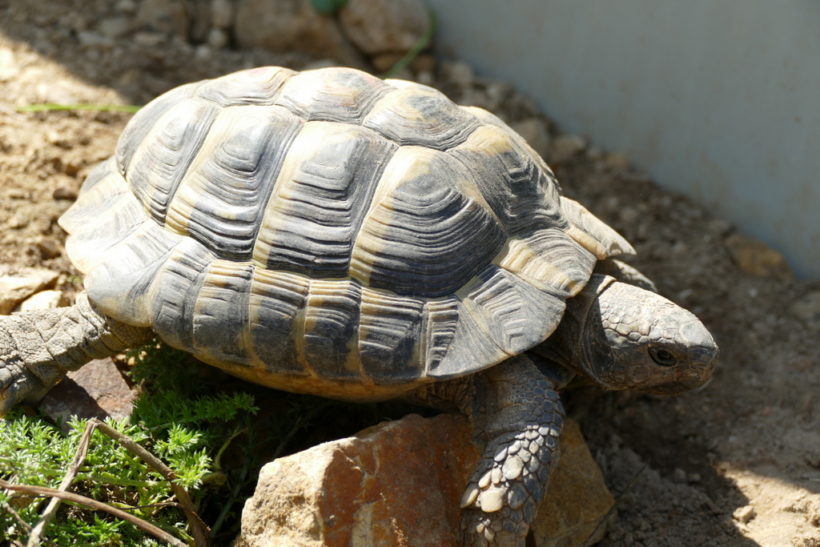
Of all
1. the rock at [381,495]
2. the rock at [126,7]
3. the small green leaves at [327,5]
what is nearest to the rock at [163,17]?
the rock at [126,7]

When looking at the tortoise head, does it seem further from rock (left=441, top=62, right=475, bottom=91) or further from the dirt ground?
rock (left=441, top=62, right=475, bottom=91)

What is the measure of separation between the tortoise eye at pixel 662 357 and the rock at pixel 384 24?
10.6 ft

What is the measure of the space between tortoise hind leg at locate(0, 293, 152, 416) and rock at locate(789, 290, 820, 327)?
3008mm

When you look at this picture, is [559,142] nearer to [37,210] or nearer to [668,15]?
[668,15]

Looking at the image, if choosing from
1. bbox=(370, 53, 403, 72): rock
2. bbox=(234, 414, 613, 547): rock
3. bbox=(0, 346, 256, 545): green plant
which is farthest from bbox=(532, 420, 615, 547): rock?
bbox=(370, 53, 403, 72): rock

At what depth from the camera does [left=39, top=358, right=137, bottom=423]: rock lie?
294 centimetres

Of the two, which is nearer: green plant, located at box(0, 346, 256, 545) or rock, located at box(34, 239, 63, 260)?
green plant, located at box(0, 346, 256, 545)

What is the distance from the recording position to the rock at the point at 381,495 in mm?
2457

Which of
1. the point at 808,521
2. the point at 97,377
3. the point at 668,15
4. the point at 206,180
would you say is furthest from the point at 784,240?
the point at 97,377

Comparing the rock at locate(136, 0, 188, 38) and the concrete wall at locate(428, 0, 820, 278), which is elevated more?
the concrete wall at locate(428, 0, 820, 278)

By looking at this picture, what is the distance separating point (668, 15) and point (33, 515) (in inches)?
149

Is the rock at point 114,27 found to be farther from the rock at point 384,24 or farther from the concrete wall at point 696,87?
the concrete wall at point 696,87

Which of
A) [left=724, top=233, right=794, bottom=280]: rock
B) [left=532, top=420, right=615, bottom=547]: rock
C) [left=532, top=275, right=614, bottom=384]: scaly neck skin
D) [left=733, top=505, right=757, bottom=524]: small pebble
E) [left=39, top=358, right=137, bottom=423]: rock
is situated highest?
[left=532, top=275, right=614, bottom=384]: scaly neck skin

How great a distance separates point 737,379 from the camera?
3.71 m
